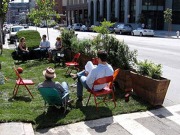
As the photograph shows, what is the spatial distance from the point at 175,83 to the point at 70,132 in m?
5.33

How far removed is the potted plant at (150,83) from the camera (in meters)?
7.45

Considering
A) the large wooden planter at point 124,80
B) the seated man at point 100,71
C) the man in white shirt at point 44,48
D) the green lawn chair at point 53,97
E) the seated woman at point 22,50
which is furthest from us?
the man in white shirt at point 44,48

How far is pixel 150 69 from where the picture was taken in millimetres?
7879

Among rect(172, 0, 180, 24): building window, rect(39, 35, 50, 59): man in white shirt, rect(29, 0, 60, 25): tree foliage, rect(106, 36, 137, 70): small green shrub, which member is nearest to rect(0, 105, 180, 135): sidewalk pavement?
rect(106, 36, 137, 70): small green shrub

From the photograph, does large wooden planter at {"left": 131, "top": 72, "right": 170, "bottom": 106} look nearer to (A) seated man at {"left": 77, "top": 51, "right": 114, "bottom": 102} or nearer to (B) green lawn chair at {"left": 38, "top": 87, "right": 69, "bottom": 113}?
(A) seated man at {"left": 77, "top": 51, "right": 114, "bottom": 102}

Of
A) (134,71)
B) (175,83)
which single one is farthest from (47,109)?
(175,83)

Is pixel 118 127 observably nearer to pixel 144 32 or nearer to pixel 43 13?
pixel 43 13

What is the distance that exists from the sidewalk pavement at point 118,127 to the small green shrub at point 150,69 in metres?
1.20

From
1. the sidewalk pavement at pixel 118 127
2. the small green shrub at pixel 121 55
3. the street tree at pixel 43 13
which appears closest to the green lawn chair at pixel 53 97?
the sidewalk pavement at pixel 118 127

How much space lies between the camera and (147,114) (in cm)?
701

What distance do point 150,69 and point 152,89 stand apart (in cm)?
58

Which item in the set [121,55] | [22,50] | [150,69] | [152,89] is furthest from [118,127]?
[22,50]

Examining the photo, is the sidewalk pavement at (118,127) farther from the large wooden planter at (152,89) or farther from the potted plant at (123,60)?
Answer: the potted plant at (123,60)

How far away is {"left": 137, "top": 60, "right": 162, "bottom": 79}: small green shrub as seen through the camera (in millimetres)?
7797
